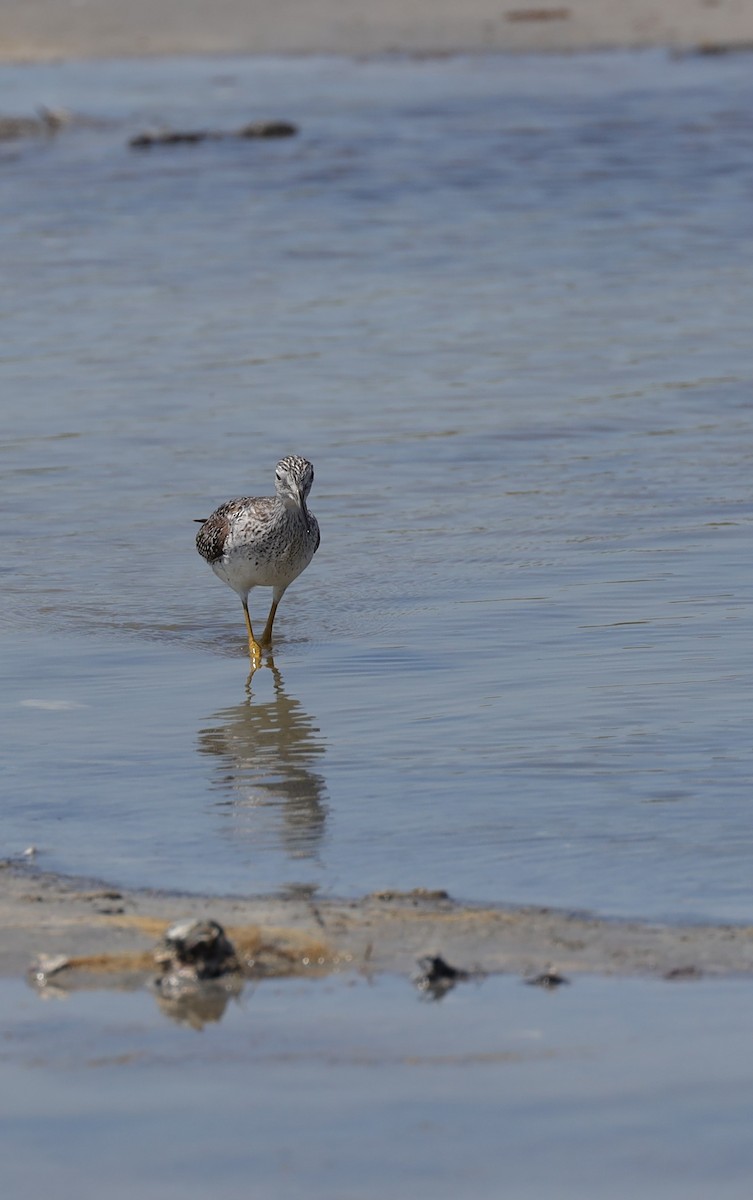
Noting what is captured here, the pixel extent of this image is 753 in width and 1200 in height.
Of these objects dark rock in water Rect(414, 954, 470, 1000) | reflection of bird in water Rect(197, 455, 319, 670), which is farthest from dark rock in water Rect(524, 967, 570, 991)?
reflection of bird in water Rect(197, 455, 319, 670)

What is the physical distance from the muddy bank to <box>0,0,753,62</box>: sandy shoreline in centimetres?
3837

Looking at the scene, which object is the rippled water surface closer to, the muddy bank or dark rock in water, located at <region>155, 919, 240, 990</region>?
the muddy bank

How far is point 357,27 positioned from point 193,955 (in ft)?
135

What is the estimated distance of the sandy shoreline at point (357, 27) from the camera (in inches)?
1682

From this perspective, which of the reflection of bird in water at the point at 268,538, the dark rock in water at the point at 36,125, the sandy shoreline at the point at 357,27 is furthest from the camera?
the sandy shoreline at the point at 357,27

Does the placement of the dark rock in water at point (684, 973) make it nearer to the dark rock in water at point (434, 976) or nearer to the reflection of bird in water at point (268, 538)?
the dark rock in water at point (434, 976)

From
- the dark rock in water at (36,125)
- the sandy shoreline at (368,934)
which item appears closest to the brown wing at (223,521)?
the sandy shoreline at (368,934)

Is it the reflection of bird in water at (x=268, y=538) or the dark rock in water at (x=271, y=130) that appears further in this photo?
the dark rock in water at (x=271, y=130)

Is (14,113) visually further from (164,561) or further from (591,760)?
(591,760)

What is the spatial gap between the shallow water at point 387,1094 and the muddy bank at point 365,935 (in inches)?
5.3

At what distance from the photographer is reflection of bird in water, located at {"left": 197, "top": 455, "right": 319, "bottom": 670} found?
9414 millimetres

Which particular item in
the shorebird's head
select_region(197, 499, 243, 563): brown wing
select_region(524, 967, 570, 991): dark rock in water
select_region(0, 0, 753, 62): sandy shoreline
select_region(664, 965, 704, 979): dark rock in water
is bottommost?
select_region(524, 967, 570, 991): dark rock in water

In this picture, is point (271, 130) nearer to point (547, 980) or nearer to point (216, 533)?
point (216, 533)

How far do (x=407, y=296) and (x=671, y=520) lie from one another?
7.91 metres
